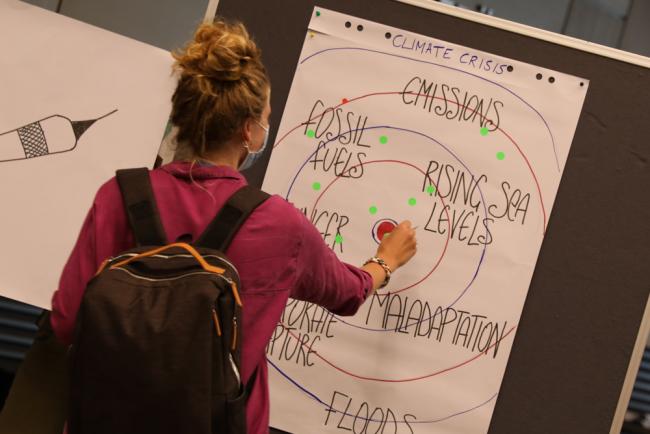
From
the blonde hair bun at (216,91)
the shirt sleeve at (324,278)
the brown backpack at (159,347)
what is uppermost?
the blonde hair bun at (216,91)

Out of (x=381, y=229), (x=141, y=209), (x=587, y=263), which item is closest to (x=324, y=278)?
(x=141, y=209)

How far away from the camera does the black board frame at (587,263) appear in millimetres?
1775

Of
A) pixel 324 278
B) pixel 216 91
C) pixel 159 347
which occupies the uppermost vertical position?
pixel 216 91

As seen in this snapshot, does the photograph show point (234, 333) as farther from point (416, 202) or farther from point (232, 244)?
point (416, 202)

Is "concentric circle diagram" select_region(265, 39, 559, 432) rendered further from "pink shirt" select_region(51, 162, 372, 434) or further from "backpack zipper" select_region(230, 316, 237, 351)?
"backpack zipper" select_region(230, 316, 237, 351)

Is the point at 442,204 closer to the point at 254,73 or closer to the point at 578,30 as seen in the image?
the point at 254,73

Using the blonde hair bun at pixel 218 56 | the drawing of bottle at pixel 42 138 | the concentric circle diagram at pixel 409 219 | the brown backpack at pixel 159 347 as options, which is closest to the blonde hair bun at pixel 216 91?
the blonde hair bun at pixel 218 56

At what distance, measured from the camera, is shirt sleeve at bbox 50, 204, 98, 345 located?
1256 mm

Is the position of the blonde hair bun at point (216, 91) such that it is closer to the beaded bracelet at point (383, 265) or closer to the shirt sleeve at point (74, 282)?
the shirt sleeve at point (74, 282)

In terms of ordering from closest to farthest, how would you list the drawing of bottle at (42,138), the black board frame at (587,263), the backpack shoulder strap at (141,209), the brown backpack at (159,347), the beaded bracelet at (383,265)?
the brown backpack at (159,347) → the backpack shoulder strap at (141,209) → the beaded bracelet at (383,265) → the black board frame at (587,263) → the drawing of bottle at (42,138)

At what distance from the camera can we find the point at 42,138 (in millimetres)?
1885

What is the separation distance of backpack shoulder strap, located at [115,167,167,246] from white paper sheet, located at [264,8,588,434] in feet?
2.00

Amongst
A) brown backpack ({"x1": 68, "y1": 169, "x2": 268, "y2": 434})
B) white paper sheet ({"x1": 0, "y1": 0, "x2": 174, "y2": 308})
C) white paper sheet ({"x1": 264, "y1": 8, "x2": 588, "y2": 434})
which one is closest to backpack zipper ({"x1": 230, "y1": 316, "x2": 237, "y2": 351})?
brown backpack ({"x1": 68, "y1": 169, "x2": 268, "y2": 434})

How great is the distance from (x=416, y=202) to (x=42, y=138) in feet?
2.95
